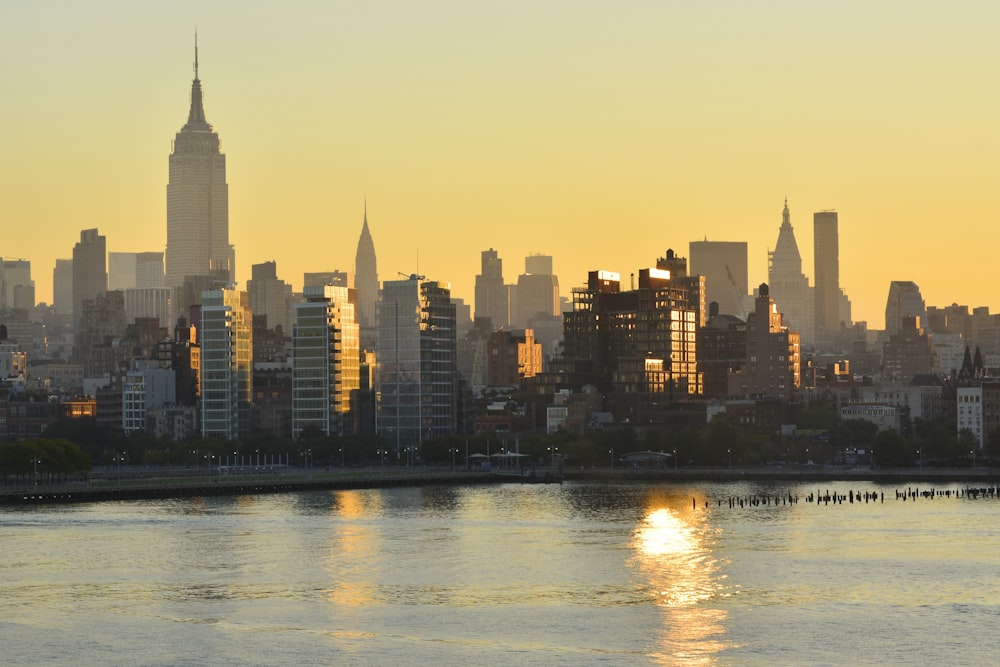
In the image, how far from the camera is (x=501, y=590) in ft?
398

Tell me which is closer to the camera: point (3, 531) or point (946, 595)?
point (946, 595)

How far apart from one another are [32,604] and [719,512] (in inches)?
3352

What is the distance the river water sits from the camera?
328ft

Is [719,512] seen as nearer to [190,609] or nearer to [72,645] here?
[190,609]

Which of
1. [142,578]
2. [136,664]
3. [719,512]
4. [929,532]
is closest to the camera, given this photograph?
[136,664]

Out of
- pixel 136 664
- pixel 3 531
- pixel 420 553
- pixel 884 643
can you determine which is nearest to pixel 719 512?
pixel 420 553

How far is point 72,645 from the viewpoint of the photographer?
102m

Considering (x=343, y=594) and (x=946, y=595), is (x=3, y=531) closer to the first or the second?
(x=343, y=594)

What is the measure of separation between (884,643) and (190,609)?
3631 centimetres

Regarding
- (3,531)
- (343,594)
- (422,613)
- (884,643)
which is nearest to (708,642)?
(884,643)

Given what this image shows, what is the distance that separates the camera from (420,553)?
5645 inches

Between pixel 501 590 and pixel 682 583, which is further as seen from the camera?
pixel 682 583

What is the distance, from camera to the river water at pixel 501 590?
100000mm

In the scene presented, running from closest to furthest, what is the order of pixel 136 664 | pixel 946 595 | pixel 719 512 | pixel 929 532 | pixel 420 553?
pixel 136 664, pixel 946 595, pixel 420 553, pixel 929 532, pixel 719 512
